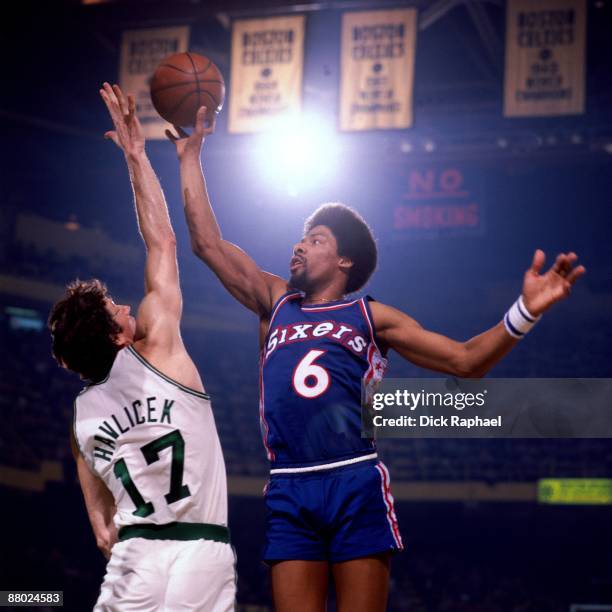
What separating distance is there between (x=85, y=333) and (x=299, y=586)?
135cm

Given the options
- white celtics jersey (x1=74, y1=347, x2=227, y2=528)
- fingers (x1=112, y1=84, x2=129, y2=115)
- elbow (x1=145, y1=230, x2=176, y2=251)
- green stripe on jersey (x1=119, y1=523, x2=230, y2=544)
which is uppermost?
fingers (x1=112, y1=84, x2=129, y2=115)

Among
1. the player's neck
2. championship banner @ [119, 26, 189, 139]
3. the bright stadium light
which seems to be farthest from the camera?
the bright stadium light

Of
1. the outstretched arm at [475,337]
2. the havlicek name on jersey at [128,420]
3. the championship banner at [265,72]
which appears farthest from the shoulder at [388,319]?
the championship banner at [265,72]

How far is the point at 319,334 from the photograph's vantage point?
4055mm

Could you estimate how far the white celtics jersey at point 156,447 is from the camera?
11.6 feet

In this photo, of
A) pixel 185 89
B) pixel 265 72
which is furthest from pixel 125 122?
pixel 265 72

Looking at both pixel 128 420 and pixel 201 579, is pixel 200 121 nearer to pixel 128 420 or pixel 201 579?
pixel 128 420

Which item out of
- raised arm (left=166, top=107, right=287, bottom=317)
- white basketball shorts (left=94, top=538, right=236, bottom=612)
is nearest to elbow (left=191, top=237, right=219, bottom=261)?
raised arm (left=166, top=107, right=287, bottom=317)

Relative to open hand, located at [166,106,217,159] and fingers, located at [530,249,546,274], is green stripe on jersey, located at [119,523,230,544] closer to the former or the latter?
fingers, located at [530,249,546,274]

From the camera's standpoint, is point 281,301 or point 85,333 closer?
point 85,333

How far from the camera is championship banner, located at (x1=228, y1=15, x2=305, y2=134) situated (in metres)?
11.4

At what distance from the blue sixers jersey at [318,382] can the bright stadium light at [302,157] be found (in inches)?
439

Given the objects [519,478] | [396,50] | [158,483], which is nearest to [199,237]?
[158,483]

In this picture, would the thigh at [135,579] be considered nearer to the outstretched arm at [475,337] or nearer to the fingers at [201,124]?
the outstretched arm at [475,337]
